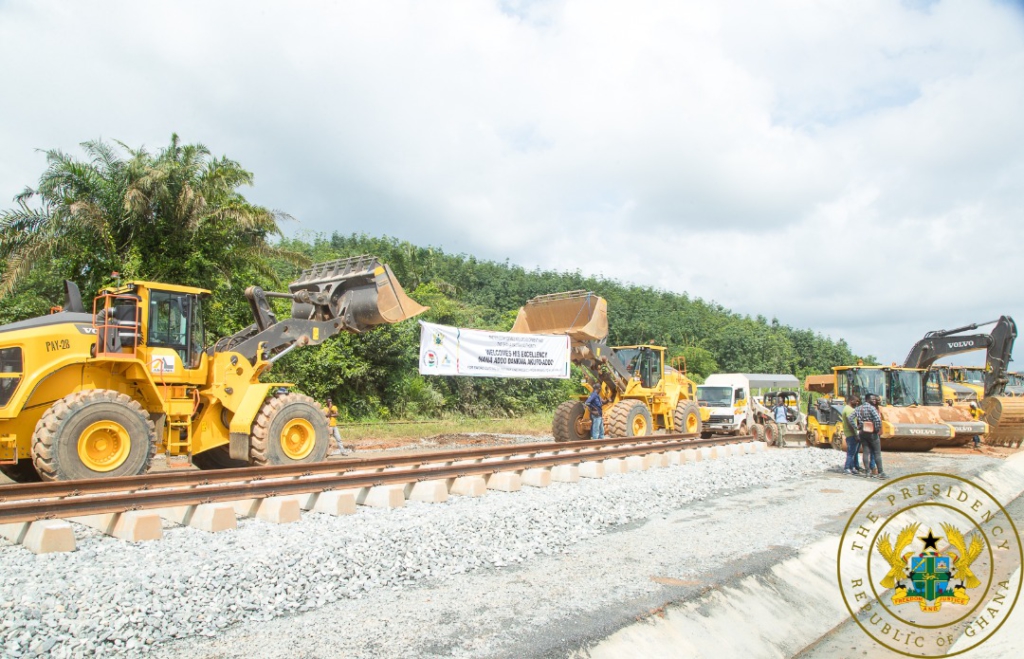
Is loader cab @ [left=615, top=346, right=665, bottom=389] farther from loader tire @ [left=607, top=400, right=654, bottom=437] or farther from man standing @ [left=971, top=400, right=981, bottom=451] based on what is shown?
man standing @ [left=971, top=400, right=981, bottom=451]

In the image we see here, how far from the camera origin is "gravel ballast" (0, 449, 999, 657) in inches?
171

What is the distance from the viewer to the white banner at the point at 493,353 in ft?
60.6

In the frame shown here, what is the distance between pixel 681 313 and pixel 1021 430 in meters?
40.8

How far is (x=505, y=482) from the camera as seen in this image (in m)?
9.74

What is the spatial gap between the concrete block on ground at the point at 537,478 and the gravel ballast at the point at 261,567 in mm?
1205

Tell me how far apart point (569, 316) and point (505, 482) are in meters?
8.36

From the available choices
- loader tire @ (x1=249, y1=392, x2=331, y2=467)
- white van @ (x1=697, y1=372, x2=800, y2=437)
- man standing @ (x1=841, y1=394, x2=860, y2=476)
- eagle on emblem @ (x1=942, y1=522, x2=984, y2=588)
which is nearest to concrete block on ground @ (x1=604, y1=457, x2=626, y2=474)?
man standing @ (x1=841, y1=394, x2=860, y2=476)

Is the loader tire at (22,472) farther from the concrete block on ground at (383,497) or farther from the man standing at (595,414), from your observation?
the man standing at (595,414)

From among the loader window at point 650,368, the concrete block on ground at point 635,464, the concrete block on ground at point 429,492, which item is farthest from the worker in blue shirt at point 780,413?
the concrete block on ground at point 429,492

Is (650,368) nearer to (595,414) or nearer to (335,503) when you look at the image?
(595,414)

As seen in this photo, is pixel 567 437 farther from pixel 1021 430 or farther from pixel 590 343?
pixel 1021 430

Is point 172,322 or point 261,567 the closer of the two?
point 261,567

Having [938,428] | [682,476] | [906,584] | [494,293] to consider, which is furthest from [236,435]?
[494,293]

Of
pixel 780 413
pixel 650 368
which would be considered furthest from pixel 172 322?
pixel 780 413
